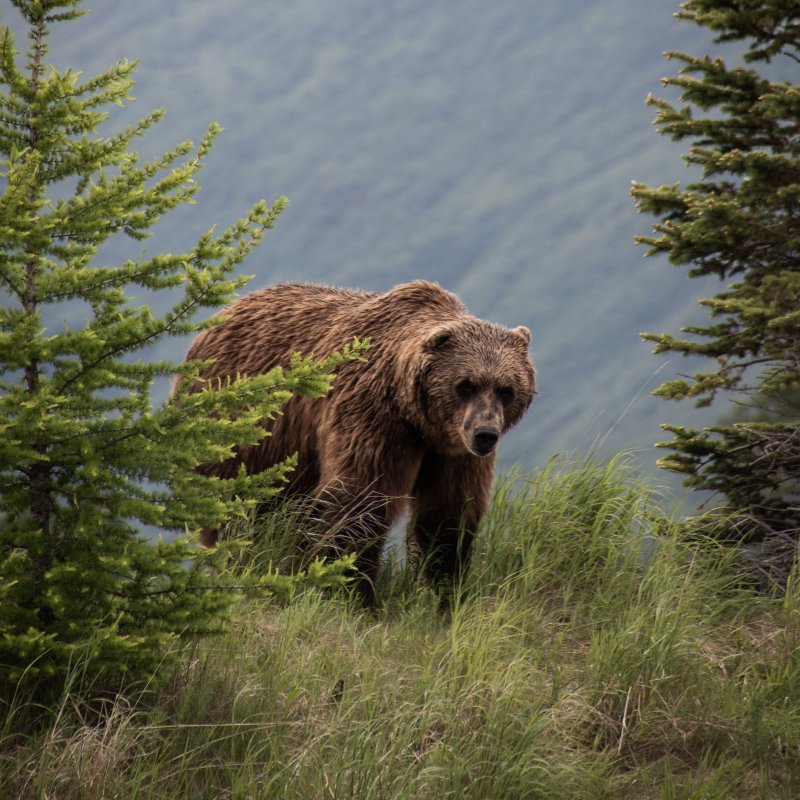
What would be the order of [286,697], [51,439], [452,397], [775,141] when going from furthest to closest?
[775,141]
[452,397]
[286,697]
[51,439]

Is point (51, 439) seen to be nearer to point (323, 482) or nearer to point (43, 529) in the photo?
point (43, 529)

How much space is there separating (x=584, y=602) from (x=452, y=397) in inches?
63.1

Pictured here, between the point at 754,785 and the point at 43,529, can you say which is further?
the point at 754,785

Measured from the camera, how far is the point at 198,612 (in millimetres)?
4520

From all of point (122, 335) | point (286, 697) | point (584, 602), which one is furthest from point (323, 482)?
point (122, 335)

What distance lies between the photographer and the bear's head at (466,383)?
21.8 feet

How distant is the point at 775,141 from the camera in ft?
27.2

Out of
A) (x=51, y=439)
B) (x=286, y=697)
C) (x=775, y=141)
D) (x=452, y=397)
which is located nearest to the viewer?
(x=51, y=439)

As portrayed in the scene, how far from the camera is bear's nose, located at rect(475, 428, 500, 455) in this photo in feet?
21.4

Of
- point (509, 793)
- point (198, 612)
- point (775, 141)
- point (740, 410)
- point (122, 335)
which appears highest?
point (775, 141)

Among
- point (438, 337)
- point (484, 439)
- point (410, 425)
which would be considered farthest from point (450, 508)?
point (438, 337)

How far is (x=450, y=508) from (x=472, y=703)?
237cm

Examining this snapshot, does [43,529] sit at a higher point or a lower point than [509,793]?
higher

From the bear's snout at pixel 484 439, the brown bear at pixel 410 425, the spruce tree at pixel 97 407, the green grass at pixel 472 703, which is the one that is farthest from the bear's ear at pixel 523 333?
the spruce tree at pixel 97 407
